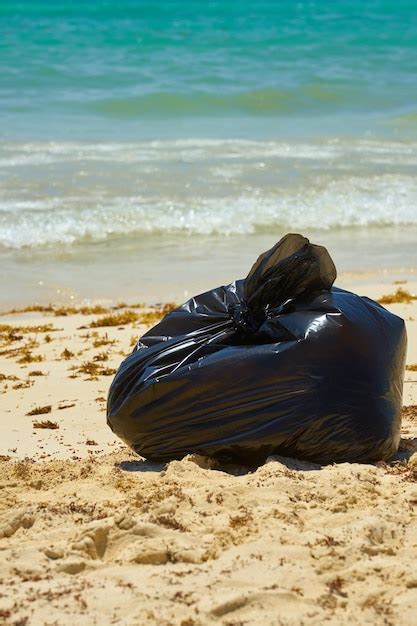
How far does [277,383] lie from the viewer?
3.98 metres

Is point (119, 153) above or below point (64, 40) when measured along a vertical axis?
below

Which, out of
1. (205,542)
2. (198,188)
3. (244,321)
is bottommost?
(205,542)

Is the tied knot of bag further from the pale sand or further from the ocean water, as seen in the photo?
the ocean water

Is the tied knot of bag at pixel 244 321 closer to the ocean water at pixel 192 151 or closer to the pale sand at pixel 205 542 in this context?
the pale sand at pixel 205 542

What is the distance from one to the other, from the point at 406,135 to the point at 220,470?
13236mm

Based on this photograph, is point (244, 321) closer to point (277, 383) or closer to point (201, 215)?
point (277, 383)

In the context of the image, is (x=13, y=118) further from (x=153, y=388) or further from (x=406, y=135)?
(x=153, y=388)

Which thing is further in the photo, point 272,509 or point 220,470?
point 220,470

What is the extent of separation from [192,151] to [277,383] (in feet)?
36.3

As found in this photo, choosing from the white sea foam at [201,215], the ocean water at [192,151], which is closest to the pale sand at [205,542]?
the ocean water at [192,151]

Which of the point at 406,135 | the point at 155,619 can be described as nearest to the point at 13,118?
the point at 406,135

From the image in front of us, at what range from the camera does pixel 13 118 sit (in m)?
16.9

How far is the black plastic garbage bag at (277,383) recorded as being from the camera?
13.1 ft

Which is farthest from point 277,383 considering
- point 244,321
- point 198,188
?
point 198,188
